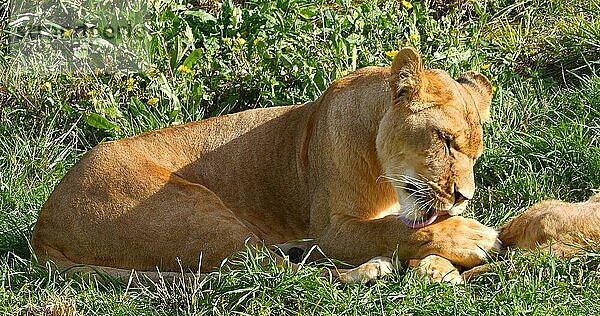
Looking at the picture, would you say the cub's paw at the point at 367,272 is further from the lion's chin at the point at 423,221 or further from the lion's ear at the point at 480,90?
the lion's ear at the point at 480,90

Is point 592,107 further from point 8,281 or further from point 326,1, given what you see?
point 8,281

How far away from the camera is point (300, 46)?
761 cm

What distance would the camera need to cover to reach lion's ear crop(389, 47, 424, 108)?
4.87 m

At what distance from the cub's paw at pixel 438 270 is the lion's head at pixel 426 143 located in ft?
0.70

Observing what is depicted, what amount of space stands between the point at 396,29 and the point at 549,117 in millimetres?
1318

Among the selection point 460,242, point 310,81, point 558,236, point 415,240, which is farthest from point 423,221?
point 310,81

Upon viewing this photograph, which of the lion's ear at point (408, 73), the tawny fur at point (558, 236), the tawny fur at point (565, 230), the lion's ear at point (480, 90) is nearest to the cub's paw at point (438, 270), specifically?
the tawny fur at point (558, 236)

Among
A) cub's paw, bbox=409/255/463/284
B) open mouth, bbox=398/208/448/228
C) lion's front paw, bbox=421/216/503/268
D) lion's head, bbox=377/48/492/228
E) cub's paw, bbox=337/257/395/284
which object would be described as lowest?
cub's paw, bbox=337/257/395/284

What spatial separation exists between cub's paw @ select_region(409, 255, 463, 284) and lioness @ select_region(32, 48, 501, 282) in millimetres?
49

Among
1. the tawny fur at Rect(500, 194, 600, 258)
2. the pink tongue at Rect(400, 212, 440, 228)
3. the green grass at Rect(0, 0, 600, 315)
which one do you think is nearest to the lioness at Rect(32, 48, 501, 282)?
the pink tongue at Rect(400, 212, 440, 228)

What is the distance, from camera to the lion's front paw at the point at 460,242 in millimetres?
4750

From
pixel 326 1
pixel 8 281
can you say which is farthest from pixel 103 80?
pixel 8 281

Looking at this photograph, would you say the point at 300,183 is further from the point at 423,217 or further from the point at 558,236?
the point at 558,236

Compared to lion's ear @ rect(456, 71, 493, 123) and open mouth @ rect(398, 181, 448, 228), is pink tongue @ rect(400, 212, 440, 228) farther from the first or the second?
lion's ear @ rect(456, 71, 493, 123)
